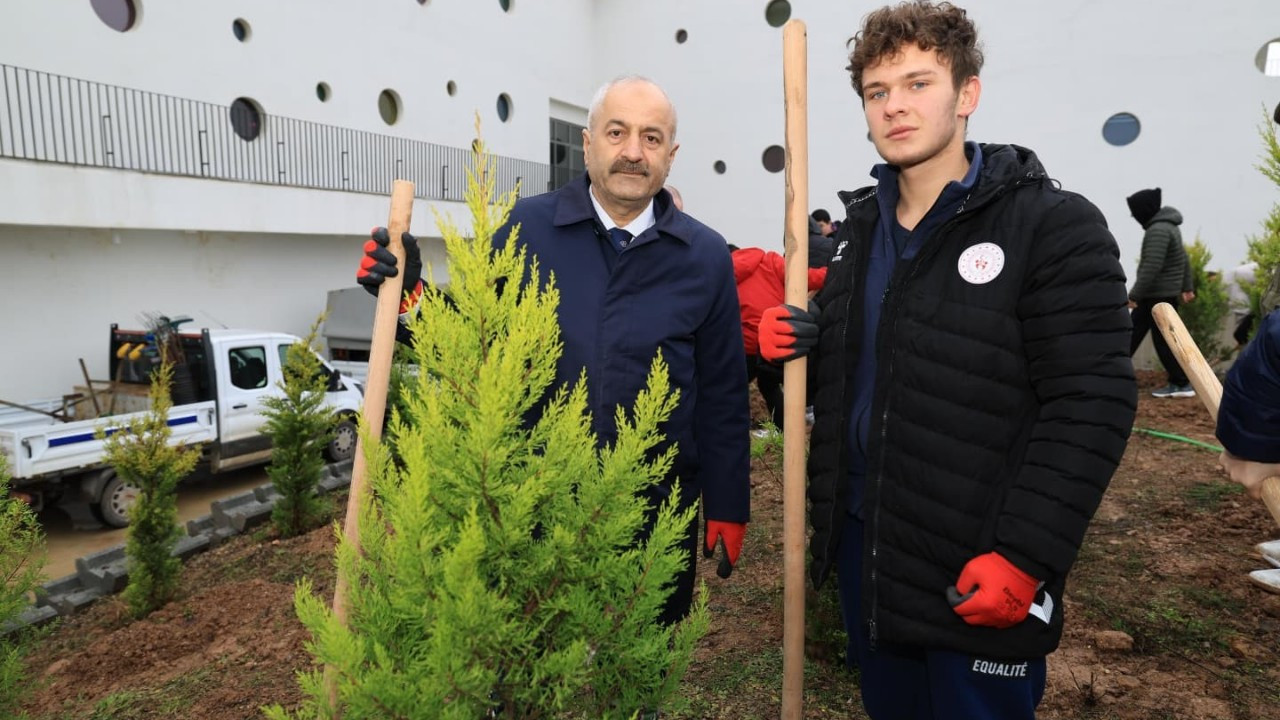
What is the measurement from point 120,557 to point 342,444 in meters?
3.55

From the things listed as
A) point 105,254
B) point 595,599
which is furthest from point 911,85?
point 105,254

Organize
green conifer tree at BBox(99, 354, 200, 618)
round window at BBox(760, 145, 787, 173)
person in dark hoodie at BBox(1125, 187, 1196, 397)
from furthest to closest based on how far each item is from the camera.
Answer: round window at BBox(760, 145, 787, 173)
person in dark hoodie at BBox(1125, 187, 1196, 397)
green conifer tree at BBox(99, 354, 200, 618)

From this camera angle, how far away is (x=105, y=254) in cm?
1188

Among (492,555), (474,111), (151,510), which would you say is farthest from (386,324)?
(474,111)

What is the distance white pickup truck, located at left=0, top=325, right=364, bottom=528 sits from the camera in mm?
7145

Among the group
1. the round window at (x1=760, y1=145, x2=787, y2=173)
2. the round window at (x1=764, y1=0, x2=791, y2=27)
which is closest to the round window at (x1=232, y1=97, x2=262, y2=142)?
the round window at (x1=760, y1=145, x2=787, y2=173)

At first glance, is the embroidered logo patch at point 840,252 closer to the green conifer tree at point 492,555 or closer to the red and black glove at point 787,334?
the red and black glove at point 787,334

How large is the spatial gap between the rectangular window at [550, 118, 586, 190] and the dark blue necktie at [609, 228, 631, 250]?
19.6 m

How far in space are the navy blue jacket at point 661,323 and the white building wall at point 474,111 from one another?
427 inches

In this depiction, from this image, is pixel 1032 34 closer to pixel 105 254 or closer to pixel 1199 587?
pixel 1199 587

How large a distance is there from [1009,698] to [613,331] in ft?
4.58

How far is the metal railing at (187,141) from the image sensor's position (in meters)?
10.4

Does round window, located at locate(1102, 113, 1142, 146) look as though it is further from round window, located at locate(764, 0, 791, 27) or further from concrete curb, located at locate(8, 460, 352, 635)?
concrete curb, located at locate(8, 460, 352, 635)

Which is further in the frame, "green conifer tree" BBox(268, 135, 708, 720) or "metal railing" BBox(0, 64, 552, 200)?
"metal railing" BBox(0, 64, 552, 200)
